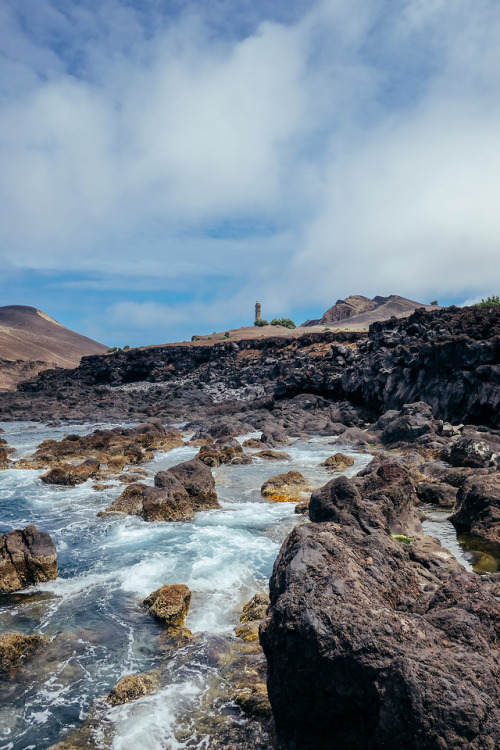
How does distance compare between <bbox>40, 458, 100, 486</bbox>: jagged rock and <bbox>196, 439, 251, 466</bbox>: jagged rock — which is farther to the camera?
<bbox>196, 439, 251, 466</bbox>: jagged rock

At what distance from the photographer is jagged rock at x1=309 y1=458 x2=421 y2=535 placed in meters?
10.4

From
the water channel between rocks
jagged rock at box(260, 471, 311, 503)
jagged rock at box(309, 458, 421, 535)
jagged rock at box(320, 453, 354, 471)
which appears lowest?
the water channel between rocks

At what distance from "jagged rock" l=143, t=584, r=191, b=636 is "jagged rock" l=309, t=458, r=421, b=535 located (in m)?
3.87

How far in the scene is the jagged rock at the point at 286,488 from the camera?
1866 cm

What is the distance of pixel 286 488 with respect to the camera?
19.8 m

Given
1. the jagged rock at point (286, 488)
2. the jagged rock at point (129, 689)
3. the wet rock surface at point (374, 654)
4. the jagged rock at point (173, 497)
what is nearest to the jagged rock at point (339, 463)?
the jagged rock at point (286, 488)

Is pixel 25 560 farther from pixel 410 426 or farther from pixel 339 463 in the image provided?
pixel 410 426

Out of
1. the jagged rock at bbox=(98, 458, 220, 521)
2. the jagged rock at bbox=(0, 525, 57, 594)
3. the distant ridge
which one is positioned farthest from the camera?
the distant ridge

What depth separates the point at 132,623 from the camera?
372 inches

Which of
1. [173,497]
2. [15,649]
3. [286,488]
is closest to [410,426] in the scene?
Answer: [286,488]

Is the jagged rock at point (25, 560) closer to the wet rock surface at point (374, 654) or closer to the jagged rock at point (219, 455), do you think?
the wet rock surface at point (374, 654)

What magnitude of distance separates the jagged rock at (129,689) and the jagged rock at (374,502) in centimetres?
511

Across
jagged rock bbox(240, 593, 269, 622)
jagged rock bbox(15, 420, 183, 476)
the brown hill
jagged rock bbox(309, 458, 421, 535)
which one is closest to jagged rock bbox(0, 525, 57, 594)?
jagged rock bbox(240, 593, 269, 622)

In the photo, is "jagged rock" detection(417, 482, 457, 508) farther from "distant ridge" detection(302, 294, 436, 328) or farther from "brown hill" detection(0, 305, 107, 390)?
"distant ridge" detection(302, 294, 436, 328)
